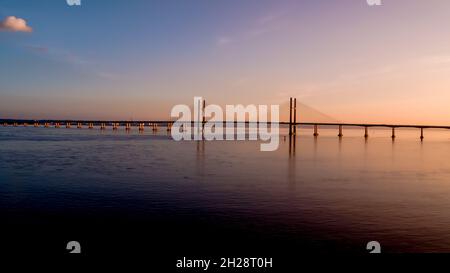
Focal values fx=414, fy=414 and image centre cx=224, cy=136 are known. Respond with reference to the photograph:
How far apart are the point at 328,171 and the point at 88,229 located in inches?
877

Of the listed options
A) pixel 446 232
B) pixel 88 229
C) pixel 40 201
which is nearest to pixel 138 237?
pixel 88 229

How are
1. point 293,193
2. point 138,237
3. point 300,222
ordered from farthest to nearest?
point 293,193 → point 300,222 → point 138,237

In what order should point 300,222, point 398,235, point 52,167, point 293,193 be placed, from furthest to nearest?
point 52,167
point 293,193
point 300,222
point 398,235

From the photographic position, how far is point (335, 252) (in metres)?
9.80
